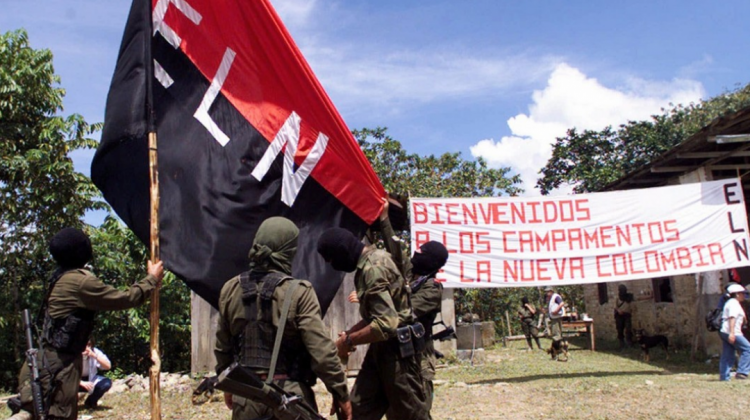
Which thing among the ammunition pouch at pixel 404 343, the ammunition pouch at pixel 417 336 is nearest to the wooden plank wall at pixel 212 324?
the ammunition pouch at pixel 417 336

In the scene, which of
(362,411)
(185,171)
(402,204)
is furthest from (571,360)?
(185,171)

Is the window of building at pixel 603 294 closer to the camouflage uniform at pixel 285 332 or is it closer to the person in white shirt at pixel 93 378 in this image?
the person in white shirt at pixel 93 378

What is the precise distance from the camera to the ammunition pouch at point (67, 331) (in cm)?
375

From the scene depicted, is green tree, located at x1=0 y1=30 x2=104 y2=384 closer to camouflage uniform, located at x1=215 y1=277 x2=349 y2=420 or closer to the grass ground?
the grass ground

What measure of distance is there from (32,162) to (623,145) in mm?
22662

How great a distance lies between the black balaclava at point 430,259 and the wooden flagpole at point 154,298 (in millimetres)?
2100

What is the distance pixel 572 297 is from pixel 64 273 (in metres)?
25.8

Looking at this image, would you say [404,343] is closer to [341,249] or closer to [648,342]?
[341,249]

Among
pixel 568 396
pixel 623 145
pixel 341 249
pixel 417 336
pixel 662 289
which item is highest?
pixel 623 145

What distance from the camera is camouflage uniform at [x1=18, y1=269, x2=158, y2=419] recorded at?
146 inches

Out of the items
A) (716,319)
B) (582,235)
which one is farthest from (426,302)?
(716,319)

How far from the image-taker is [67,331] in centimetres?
375

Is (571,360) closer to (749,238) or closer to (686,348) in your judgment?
(686,348)

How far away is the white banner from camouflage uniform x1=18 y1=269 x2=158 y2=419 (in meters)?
5.37
